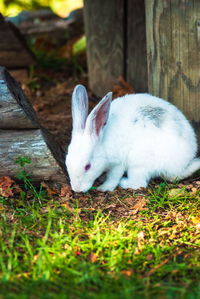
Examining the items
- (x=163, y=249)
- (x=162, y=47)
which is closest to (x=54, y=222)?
(x=163, y=249)

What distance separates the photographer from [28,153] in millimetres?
3965

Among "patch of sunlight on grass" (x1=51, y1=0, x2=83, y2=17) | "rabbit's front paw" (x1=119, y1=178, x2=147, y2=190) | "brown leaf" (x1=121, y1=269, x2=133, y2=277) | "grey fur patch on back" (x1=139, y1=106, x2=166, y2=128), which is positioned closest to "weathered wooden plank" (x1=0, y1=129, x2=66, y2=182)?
"rabbit's front paw" (x1=119, y1=178, x2=147, y2=190)

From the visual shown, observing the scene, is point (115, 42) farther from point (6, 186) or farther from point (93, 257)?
point (93, 257)

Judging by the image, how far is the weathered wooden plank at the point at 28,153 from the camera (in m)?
3.96

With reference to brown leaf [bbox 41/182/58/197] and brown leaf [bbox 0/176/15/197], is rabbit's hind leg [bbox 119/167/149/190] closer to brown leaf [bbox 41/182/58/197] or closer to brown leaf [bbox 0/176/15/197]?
brown leaf [bbox 41/182/58/197]

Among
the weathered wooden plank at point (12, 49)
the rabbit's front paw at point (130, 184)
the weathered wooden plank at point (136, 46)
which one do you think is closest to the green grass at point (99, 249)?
the rabbit's front paw at point (130, 184)

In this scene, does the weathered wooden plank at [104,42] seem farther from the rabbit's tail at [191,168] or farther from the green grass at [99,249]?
the green grass at [99,249]

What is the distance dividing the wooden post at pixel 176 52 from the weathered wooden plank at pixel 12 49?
2222mm

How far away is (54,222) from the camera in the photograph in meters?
3.51

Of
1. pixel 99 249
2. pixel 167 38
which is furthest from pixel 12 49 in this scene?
pixel 99 249

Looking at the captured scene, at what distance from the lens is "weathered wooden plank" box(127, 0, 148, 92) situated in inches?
232

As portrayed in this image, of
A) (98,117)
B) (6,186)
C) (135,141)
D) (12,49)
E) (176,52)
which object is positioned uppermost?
(176,52)

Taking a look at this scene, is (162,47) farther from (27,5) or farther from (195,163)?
(27,5)

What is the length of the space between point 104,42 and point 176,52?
186 centimetres
